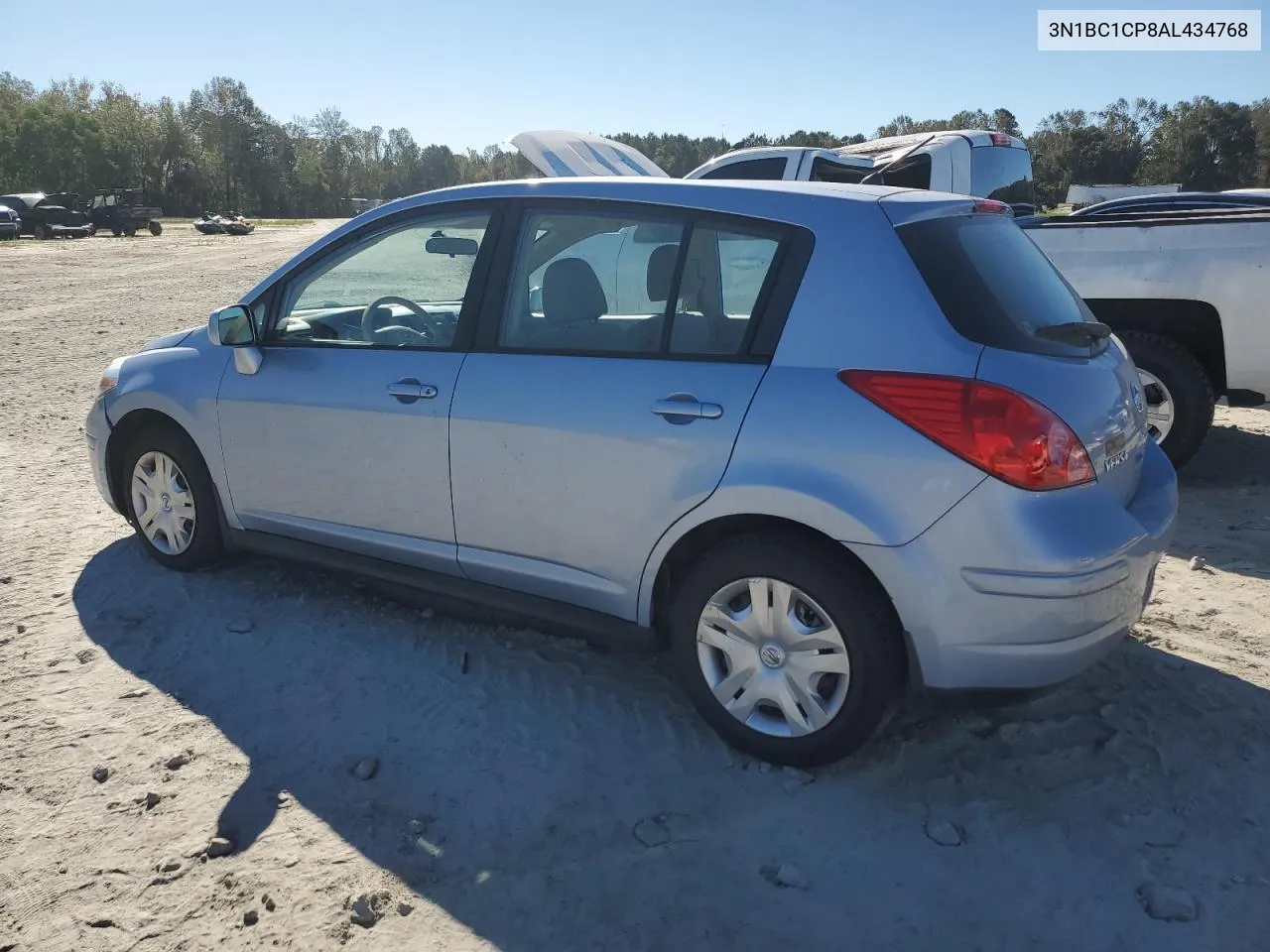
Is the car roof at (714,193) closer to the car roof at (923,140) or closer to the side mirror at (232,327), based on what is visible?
the side mirror at (232,327)

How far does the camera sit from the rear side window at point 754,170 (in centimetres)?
1019

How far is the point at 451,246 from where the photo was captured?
374 cm

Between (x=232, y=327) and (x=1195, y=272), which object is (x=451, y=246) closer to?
(x=232, y=327)

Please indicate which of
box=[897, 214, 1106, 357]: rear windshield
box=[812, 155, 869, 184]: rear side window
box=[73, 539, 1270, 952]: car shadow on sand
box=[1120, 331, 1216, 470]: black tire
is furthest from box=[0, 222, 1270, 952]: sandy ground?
box=[812, 155, 869, 184]: rear side window

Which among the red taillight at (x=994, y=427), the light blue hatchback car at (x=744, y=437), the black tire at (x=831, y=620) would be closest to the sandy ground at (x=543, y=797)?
the black tire at (x=831, y=620)

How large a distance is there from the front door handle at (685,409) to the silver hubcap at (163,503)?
248 cm

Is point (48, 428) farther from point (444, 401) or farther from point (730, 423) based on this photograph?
point (730, 423)

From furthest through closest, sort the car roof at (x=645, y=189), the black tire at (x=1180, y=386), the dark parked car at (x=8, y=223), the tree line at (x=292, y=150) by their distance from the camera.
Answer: the tree line at (x=292, y=150), the dark parked car at (x=8, y=223), the black tire at (x=1180, y=386), the car roof at (x=645, y=189)

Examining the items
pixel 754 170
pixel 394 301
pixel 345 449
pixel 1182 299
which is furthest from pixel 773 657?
pixel 754 170

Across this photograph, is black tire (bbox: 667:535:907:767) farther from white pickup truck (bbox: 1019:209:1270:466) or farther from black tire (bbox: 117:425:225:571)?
white pickup truck (bbox: 1019:209:1270:466)

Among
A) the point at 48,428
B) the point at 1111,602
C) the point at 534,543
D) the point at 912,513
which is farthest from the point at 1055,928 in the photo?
the point at 48,428

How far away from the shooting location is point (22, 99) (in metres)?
84.4

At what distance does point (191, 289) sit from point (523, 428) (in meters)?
17.7

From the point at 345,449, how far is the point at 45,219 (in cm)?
4323
